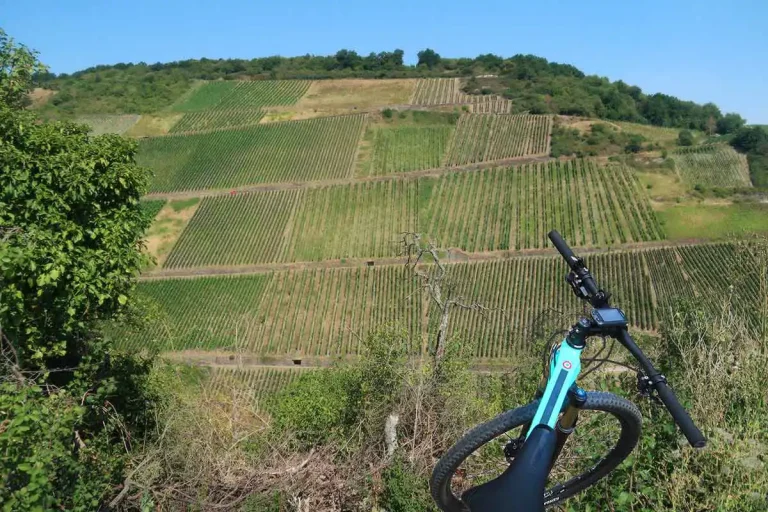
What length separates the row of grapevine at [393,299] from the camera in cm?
2997

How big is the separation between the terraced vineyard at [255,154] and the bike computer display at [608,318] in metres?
43.9

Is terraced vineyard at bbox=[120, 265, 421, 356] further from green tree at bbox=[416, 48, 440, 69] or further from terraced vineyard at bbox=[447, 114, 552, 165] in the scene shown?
green tree at bbox=[416, 48, 440, 69]

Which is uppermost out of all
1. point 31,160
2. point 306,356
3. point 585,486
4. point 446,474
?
point 31,160

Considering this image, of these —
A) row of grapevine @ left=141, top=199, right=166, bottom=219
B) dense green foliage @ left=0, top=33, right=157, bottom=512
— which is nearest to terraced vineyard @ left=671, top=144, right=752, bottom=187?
row of grapevine @ left=141, top=199, right=166, bottom=219

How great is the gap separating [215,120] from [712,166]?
4610 centimetres

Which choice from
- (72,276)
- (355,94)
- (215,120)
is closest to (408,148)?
(355,94)

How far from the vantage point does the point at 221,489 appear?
8414mm

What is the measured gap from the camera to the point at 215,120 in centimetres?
6100

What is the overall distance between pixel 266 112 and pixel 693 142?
133 ft

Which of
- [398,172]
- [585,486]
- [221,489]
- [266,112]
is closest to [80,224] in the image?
[221,489]

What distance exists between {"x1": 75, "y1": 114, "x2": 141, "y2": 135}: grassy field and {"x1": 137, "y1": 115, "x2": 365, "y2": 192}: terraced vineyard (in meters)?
6.36

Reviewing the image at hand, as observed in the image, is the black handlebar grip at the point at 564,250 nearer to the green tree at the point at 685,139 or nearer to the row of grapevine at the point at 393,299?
the row of grapevine at the point at 393,299

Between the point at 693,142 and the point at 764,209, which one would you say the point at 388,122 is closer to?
the point at 693,142

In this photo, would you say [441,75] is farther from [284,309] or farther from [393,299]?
[284,309]
